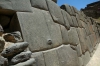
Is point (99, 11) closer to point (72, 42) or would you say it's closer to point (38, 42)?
point (72, 42)

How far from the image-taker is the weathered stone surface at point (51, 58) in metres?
2.11

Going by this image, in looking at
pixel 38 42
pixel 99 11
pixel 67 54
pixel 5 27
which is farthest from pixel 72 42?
pixel 99 11

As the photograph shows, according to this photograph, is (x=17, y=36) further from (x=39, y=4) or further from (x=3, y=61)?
(x=39, y=4)

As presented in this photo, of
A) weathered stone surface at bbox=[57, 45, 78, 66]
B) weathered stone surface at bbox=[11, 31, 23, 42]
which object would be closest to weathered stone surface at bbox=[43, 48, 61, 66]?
weathered stone surface at bbox=[57, 45, 78, 66]

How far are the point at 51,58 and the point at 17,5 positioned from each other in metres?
0.90

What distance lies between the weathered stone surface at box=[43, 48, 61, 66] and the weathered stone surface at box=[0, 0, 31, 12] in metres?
0.67

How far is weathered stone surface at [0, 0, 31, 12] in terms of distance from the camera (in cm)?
179

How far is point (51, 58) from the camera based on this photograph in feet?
7.27

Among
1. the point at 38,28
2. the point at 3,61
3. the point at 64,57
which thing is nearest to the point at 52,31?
the point at 38,28

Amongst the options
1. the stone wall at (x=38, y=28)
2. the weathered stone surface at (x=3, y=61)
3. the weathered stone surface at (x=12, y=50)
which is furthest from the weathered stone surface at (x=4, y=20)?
the weathered stone surface at (x=3, y=61)

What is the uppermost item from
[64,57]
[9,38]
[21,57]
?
[9,38]

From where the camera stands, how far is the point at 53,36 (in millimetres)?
2480

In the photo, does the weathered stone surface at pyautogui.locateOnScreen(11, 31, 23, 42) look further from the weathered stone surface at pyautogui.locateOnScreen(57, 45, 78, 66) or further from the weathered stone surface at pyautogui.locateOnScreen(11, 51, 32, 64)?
the weathered stone surface at pyautogui.locateOnScreen(57, 45, 78, 66)

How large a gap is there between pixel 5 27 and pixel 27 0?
0.50 metres
